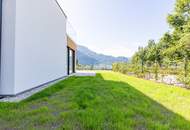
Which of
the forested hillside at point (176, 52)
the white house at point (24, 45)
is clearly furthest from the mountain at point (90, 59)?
Result: the white house at point (24, 45)

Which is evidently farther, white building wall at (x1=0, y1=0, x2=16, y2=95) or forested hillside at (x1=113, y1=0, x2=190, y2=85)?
forested hillside at (x1=113, y1=0, x2=190, y2=85)

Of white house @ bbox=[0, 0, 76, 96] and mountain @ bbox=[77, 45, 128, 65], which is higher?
mountain @ bbox=[77, 45, 128, 65]

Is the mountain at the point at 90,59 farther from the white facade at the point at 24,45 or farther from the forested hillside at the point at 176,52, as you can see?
the white facade at the point at 24,45

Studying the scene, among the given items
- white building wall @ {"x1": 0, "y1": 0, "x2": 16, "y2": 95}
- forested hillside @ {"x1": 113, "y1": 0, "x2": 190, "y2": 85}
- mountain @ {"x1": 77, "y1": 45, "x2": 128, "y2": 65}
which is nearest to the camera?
white building wall @ {"x1": 0, "y1": 0, "x2": 16, "y2": 95}

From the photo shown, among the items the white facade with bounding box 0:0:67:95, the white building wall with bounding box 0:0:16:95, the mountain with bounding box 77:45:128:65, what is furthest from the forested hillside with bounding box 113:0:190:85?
the mountain with bounding box 77:45:128:65

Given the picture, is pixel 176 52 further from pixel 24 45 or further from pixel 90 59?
pixel 90 59

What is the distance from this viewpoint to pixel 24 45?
5.31 m

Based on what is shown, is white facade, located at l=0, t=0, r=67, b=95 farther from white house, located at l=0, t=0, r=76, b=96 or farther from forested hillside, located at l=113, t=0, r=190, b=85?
forested hillside, located at l=113, t=0, r=190, b=85

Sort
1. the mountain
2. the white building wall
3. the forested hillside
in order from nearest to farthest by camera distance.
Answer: the white building wall, the forested hillside, the mountain

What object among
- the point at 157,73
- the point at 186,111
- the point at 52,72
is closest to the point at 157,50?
the point at 157,73

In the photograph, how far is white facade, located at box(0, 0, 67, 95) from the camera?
4672 millimetres

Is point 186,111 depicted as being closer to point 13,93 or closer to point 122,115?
point 122,115

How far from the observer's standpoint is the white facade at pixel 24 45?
4672 mm

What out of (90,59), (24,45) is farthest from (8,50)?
(90,59)
